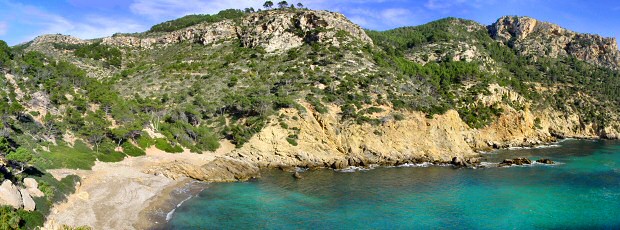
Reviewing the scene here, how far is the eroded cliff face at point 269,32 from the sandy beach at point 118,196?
166 ft

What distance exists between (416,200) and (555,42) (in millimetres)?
131583

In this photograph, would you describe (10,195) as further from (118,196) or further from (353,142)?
(353,142)

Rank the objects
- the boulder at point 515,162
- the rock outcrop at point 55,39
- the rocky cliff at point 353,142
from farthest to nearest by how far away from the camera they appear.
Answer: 1. the rock outcrop at point 55,39
2. the boulder at point 515,162
3. the rocky cliff at point 353,142

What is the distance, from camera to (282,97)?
70.3 m

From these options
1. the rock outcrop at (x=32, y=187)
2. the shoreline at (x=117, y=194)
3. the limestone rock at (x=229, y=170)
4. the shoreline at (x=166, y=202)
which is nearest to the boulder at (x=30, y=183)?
the rock outcrop at (x=32, y=187)

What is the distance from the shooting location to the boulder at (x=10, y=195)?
25394mm

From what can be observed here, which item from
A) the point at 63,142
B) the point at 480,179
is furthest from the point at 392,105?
the point at 63,142

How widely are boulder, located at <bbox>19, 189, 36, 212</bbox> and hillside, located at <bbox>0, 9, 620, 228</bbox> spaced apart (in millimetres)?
1642

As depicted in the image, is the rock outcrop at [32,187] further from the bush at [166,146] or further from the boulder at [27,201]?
the bush at [166,146]

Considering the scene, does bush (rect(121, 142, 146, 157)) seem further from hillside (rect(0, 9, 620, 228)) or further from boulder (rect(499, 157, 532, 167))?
boulder (rect(499, 157, 532, 167))

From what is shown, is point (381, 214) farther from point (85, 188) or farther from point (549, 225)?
point (85, 188)

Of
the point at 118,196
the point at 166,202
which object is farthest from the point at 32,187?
the point at 166,202

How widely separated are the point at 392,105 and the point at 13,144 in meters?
53.4

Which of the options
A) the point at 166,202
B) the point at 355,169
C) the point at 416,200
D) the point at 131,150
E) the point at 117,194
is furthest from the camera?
the point at 355,169
